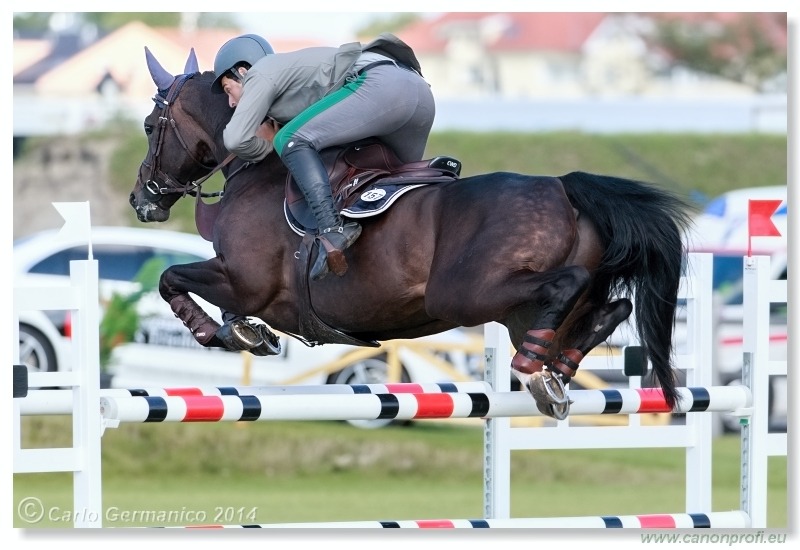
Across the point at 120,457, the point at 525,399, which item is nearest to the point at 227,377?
the point at 120,457

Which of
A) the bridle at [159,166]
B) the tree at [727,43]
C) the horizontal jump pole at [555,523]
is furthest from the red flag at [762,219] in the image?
the tree at [727,43]

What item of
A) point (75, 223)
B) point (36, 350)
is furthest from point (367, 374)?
point (75, 223)

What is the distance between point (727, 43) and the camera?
119 ft

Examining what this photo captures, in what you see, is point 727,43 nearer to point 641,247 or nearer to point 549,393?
point 641,247

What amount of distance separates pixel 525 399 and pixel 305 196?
117 centimetres

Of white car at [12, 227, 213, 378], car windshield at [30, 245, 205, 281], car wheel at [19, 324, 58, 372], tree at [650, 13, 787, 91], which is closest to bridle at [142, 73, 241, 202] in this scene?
white car at [12, 227, 213, 378]

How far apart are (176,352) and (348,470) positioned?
6.97 ft

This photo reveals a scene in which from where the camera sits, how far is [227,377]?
37.4 feet

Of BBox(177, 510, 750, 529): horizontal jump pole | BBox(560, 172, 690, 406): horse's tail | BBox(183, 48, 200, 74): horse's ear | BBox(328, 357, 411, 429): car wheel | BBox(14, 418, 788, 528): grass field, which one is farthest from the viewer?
BBox(328, 357, 411, 429): car wheel

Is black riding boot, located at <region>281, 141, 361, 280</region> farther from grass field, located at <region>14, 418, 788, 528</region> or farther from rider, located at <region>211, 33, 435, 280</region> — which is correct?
grass field, located at <region>14, 418, 788, 528</region>

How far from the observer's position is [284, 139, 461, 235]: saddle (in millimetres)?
4848

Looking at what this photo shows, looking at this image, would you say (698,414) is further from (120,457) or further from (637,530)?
(120,457)

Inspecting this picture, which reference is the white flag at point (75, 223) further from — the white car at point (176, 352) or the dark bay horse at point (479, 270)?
the white car at point (176, 352)

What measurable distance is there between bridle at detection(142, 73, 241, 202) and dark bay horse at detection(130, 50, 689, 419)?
309 millimetres
